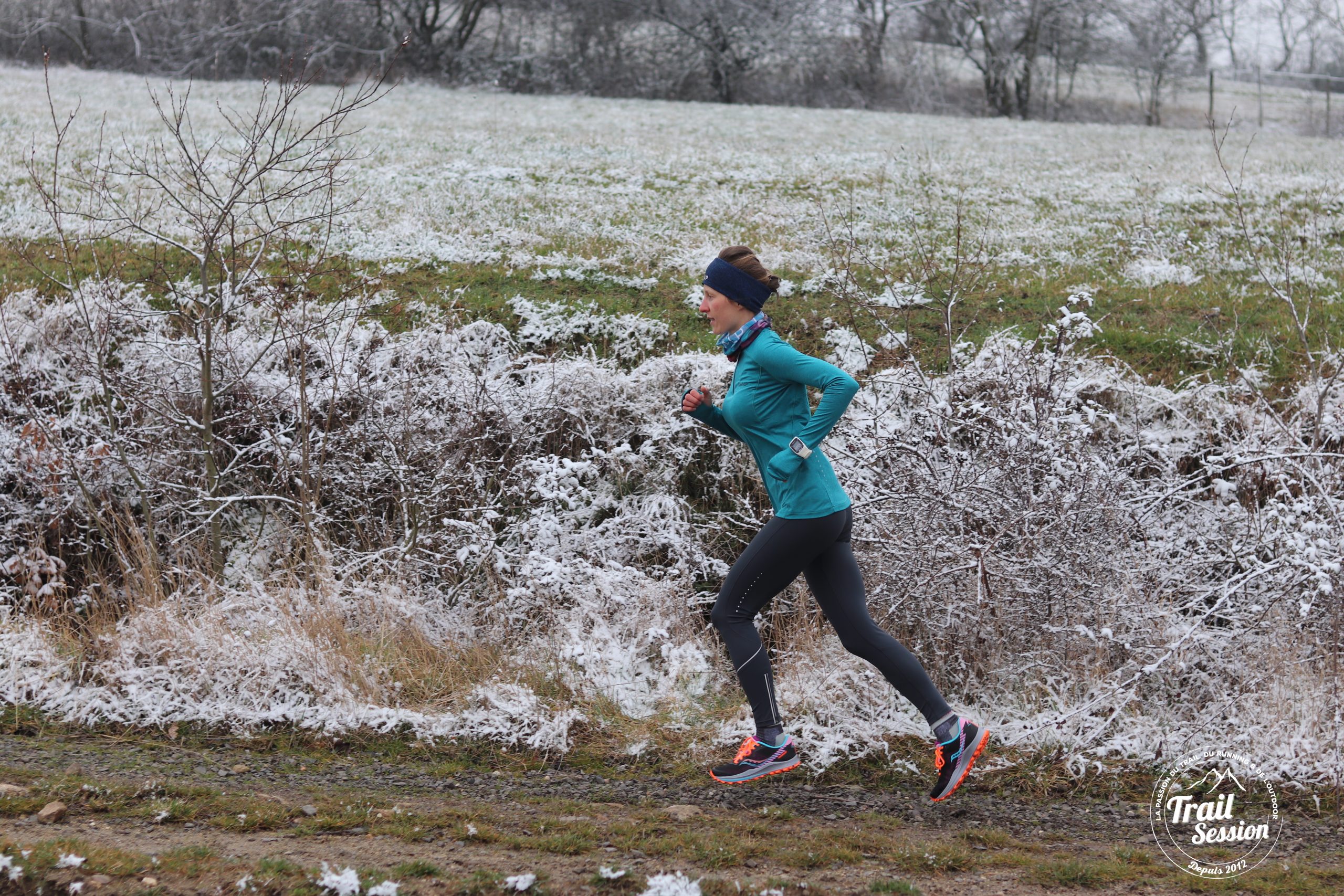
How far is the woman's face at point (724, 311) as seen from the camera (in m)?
4.20

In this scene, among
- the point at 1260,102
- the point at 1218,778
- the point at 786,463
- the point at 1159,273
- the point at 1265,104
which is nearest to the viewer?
the point at 786,463

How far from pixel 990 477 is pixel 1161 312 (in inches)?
174

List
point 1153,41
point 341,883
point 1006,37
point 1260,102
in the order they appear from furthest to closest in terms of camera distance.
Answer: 1. point 1153,41
2. point 1006,37
3. point 1260,102
4. point 341,883

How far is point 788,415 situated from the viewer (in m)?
4.11

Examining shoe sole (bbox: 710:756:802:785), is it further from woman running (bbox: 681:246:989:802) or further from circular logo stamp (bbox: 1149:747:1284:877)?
Result: circular logo stamp (bbox: 1149:747:1284:877)

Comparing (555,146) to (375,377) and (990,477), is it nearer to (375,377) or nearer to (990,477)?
(375,377)

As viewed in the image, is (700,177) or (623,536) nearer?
(623,536)

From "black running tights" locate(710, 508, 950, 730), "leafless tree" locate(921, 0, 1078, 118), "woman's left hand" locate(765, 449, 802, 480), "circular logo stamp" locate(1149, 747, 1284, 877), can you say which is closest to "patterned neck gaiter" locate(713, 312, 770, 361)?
"woman's left hand" locate(765, 449, 802, 480)

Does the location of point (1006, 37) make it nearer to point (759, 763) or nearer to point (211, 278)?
point (211, 278)

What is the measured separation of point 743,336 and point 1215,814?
2.97 metres

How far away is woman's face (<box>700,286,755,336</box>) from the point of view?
4195 mm

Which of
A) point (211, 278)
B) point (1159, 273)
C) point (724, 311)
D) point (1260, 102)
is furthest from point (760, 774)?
point (1260, 102)

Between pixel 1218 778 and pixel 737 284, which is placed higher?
pixel 737 284

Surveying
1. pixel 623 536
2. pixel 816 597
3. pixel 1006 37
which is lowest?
pixel 623 536
